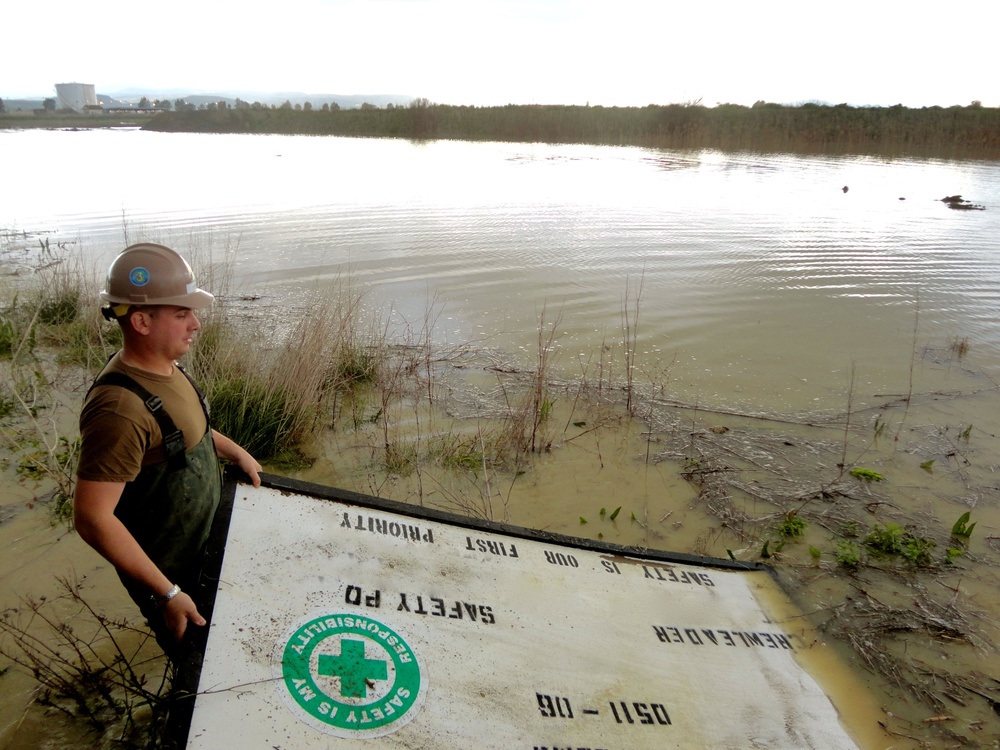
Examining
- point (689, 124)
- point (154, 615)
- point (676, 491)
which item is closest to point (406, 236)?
point (676, 491)

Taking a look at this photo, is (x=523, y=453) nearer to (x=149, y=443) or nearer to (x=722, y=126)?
(x=149, y=443)

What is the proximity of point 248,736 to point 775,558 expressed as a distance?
9.96 ft

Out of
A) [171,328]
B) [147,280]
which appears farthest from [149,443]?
[147,280]

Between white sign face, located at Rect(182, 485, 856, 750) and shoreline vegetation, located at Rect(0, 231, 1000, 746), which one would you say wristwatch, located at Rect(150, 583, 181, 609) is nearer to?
white sign face, located at Rect(182, 485, 856, 750)

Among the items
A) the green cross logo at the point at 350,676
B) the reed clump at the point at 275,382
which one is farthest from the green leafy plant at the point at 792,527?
the reed clump at the point at 275,382

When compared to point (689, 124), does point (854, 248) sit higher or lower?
lower

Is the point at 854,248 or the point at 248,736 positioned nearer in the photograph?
the point at 248,736

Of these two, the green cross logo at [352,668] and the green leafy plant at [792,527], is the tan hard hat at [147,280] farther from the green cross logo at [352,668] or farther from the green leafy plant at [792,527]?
the green leafy plant at [792,527]

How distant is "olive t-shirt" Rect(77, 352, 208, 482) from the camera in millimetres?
1752

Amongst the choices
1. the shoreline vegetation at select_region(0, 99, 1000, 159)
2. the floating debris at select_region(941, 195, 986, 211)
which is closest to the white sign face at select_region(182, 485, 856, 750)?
the floating debris at select_region(941, 195, 986, 211)

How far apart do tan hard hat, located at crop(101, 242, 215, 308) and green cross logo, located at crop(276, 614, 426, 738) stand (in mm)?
1095

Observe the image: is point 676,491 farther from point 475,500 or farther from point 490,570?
point 490,570

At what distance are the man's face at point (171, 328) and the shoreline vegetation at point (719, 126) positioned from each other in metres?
31.7

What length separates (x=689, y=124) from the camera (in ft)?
104
